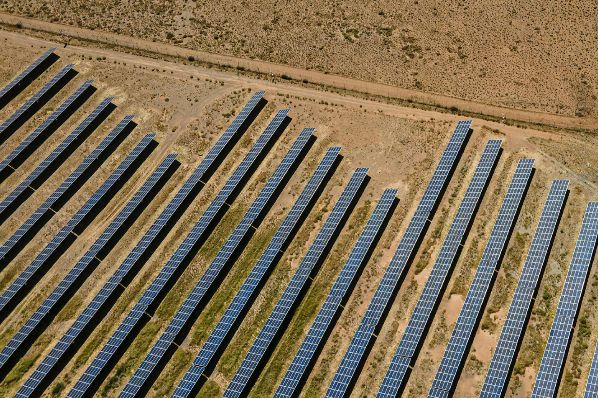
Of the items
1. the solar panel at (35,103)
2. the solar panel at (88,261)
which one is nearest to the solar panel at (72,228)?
the solar panel at (88,261)

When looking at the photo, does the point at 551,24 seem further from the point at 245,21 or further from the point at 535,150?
the point at 245,21

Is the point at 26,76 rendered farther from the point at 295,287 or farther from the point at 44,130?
the point at 295,287

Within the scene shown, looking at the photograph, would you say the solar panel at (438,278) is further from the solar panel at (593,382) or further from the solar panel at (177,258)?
the solar panel at (177,258)

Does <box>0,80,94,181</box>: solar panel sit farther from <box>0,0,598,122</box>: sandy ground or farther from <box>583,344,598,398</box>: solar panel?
<box>583,344,598,398</box>: solar panel

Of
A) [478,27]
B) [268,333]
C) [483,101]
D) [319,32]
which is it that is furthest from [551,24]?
[268,333]

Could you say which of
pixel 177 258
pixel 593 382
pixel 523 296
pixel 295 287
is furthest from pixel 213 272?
pixel 593 382
